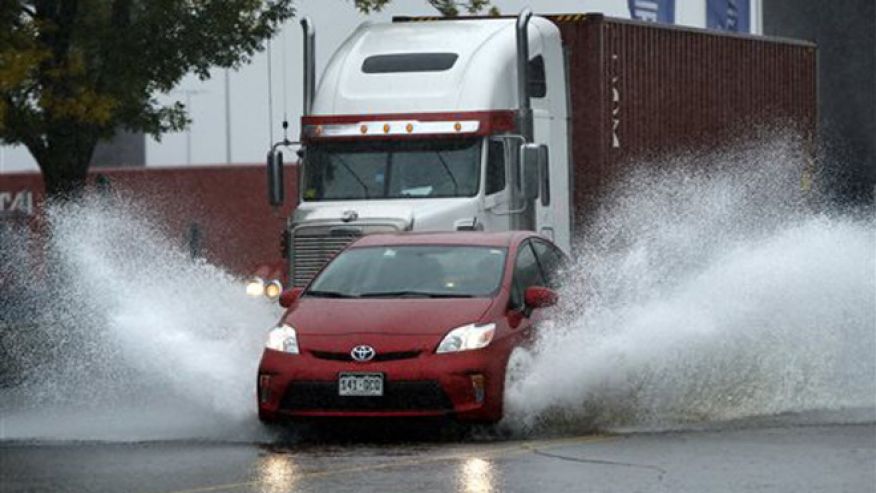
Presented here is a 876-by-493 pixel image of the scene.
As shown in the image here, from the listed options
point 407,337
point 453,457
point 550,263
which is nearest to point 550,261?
point 550,263

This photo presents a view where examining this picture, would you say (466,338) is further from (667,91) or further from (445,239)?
(667,91)

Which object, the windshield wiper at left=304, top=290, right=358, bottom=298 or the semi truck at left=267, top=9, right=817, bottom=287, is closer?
the windshield wiper at left=304, top=290, right=358, bottom=298

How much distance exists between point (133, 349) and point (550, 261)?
3112 millimetres

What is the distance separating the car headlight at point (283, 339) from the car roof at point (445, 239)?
1551 millimetres

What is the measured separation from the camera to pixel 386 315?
50.1ft

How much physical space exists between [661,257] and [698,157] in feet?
23.0

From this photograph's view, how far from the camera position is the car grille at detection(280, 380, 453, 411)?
14742mm

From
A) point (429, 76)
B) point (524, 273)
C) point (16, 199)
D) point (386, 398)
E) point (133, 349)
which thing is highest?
point (429, 76)

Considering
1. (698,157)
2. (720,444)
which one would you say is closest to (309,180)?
(698,157)

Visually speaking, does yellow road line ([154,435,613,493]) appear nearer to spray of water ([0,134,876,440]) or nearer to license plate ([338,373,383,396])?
spray of water ([0,134,876,440])

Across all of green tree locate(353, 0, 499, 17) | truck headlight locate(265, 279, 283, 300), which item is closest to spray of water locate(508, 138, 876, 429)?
truck headlight locate(265, 279, 283, 300)

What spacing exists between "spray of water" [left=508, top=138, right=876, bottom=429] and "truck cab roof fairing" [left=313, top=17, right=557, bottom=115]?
7.66 feet

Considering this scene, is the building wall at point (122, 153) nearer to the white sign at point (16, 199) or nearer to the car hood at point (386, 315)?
the white sign at point (16, 199)

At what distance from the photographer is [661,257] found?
19406 millimetres
